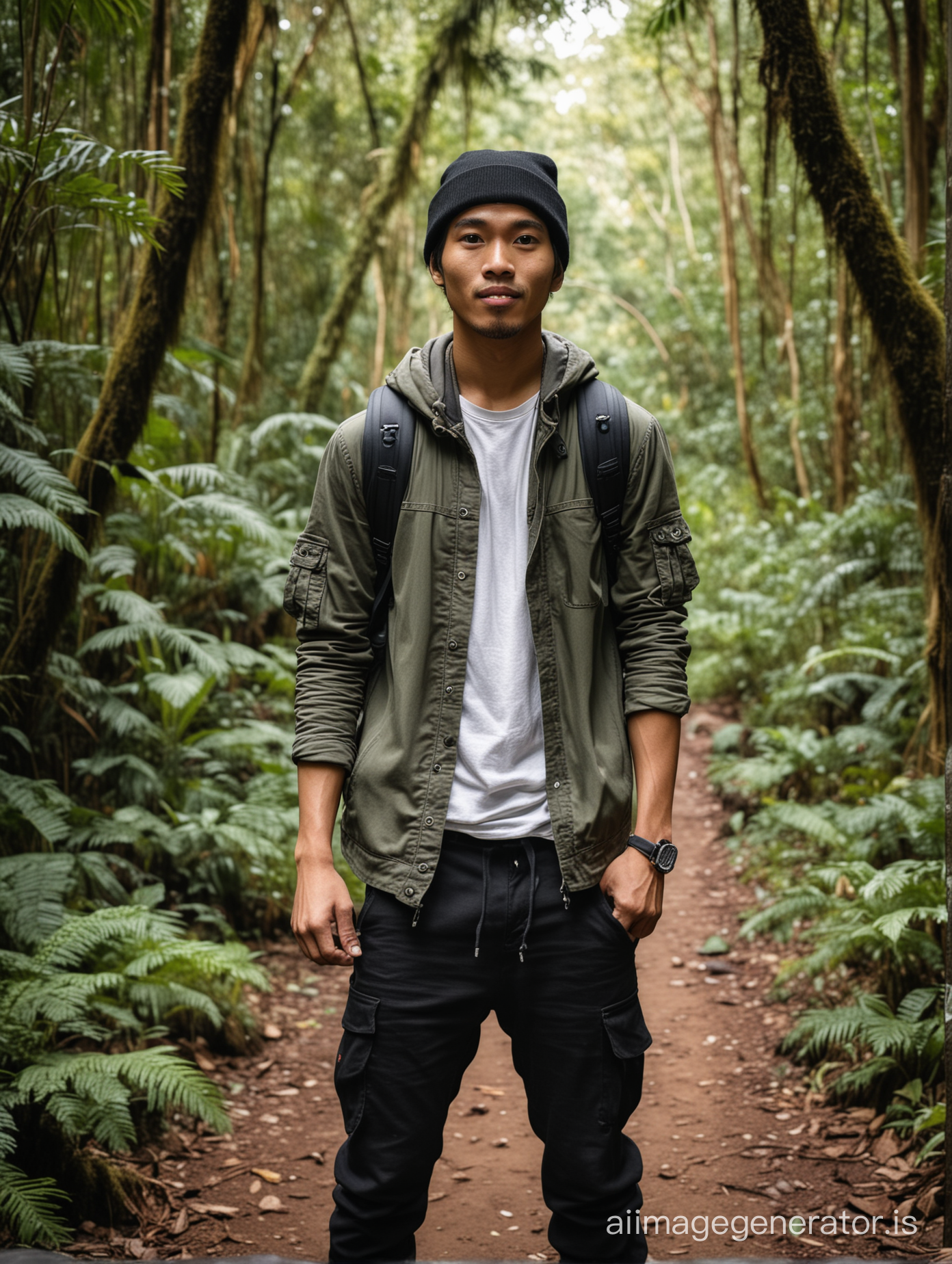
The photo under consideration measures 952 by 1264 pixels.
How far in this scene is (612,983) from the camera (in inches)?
79.2

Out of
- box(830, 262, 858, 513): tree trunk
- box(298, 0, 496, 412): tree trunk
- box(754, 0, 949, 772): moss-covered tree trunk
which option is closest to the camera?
box(754, 0, 949, 772): moss-covered tree trunk

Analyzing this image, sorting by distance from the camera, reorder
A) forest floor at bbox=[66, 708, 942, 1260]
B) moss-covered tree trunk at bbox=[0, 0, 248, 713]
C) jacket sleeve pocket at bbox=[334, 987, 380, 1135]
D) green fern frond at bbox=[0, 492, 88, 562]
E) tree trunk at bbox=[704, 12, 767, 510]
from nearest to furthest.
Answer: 1. jacket sleeve pocket at bbox=[334, 987, 380, 1135]
2. forest floor at bbox=[66, 708, 942, 1260]
3. green fern frond at bbox=[0, 492, 88, 562]
4. moss-covered tree trunk at bbox=[0, 0, 248, 713]
5. tree trunk at bbox=[704, 12, 767, 510]

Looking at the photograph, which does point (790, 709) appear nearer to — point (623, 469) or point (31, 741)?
Result: point (31, 741)

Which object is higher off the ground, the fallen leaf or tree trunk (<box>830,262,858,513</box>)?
tree trunk (<box>830,262,858,513</box>)

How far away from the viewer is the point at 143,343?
417 centimetres

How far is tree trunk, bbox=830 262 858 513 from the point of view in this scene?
18.3 ft

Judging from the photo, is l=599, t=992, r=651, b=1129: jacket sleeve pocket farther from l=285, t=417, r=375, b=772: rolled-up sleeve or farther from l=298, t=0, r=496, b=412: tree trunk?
l=298, t=0, r=496, b=412: tree trunk

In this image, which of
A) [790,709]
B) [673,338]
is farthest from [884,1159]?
[673,338]

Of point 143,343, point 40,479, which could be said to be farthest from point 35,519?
point 143,343

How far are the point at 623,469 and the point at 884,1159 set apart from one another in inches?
102

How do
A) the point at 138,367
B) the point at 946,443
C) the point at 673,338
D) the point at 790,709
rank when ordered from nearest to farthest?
the point at 946,443
the point at 138,367
the point at 790,709
the point at 673,338

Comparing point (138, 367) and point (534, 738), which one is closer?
point (534, 738)

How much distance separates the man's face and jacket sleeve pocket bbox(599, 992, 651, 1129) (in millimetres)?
1349

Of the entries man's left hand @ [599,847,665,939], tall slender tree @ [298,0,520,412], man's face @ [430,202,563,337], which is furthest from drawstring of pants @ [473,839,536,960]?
tall slender tree @ [298,0,520,412]
